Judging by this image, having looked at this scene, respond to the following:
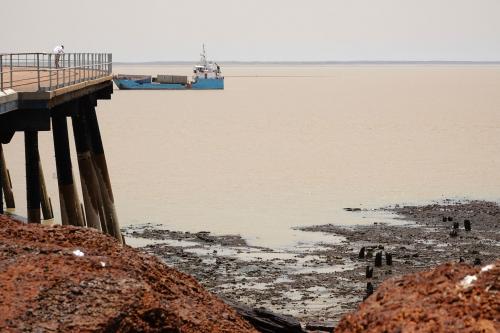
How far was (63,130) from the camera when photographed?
76.1 ft

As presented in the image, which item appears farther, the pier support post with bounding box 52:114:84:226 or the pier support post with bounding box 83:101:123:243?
the pier support post with bounding box 83:101:123:243

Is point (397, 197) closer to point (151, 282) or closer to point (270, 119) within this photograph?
point (151, 282)

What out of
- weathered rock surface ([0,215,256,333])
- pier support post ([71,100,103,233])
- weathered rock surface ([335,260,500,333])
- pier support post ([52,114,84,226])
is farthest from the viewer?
pier support post ([71,100,103,233])

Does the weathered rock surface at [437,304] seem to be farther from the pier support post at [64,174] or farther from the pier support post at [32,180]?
the pier support post at [64,174]

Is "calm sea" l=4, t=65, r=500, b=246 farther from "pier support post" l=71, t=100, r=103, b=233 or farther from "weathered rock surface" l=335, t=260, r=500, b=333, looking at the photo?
"weathered rock surface" l=335, t=260, r=500, b=333

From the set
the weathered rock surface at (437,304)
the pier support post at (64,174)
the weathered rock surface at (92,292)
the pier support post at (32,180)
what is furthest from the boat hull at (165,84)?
the weathered rock surface at (437,304)

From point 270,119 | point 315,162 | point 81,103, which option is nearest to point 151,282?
point 81,103

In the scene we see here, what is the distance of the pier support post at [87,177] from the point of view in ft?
84.2

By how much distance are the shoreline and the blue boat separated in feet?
370

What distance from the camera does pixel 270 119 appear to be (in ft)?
353

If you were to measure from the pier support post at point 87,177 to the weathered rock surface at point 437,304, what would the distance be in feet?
63.4

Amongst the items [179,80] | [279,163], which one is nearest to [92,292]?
[279,163]

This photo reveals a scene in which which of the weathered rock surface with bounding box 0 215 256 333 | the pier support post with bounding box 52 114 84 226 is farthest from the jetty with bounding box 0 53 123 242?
the weathered rock surface with bounding box 0 215 256 333

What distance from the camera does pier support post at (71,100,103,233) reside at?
1010 inches
